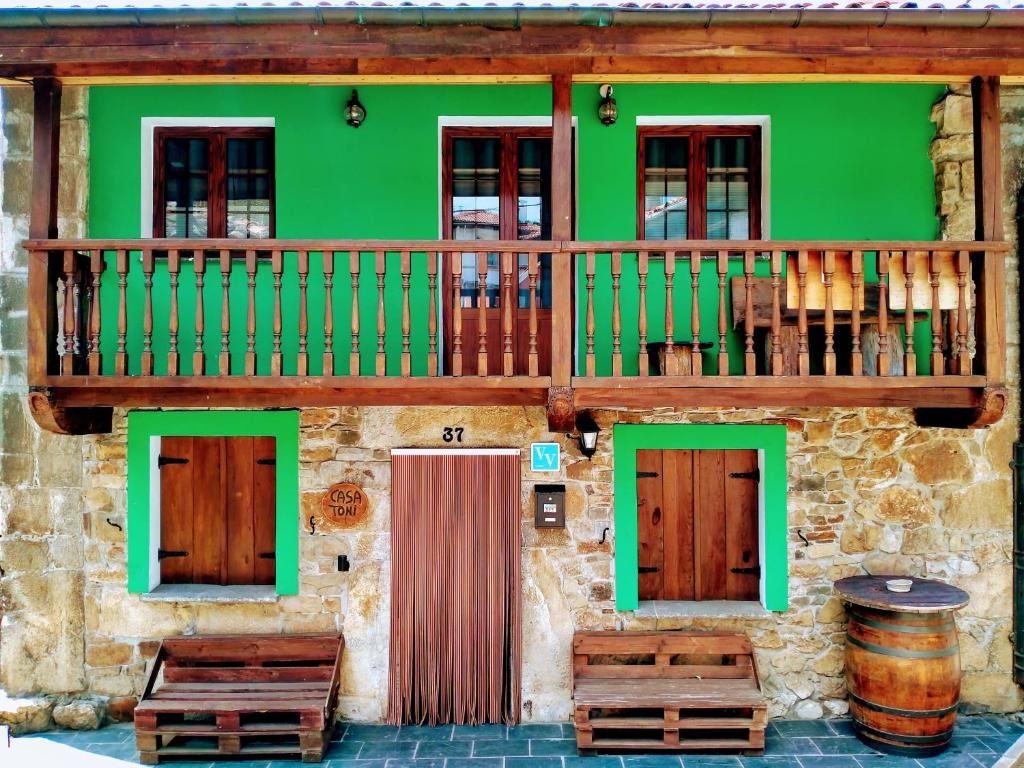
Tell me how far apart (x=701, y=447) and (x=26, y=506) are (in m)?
5.66

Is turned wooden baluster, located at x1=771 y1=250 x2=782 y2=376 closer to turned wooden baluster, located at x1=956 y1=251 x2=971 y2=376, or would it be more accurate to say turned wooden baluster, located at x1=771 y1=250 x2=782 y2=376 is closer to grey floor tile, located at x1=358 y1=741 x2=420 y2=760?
turned wooden baluster, located at x1=956 y1=251 x2=971 y2=376

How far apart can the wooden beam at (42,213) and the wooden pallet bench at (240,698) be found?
2570 mm

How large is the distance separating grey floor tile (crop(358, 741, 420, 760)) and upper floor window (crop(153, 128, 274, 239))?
4.35m

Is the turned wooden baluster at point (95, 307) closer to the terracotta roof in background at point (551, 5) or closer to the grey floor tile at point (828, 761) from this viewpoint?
the terracotta roof in background at point (551, 5)

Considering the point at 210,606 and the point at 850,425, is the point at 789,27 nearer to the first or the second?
the point at 850,425

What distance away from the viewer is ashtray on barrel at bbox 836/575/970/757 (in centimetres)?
519

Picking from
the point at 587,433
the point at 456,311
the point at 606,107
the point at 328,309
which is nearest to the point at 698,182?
the point at 606,107

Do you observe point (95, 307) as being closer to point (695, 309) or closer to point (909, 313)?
point (695, 309)

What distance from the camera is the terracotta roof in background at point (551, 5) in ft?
14.5

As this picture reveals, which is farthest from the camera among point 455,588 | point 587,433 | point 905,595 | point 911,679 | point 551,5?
point 455,588

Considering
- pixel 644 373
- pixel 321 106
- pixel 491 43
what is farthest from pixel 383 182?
pixel 644 373

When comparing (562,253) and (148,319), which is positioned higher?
(562,253)

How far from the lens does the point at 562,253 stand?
4820mm

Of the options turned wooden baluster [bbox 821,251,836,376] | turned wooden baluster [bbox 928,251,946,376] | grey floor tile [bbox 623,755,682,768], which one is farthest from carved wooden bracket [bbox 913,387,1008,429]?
grey floor tile [bbox 623,755,682,768]
